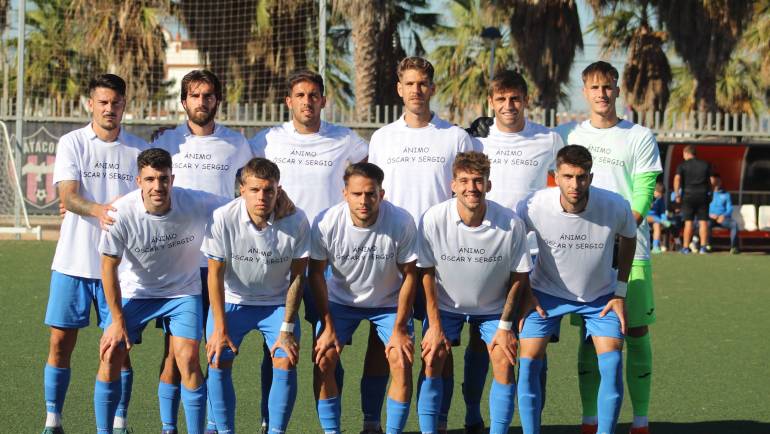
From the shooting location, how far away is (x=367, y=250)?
6.07m

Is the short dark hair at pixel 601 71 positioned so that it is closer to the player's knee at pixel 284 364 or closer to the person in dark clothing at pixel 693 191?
the player's knee at pixel 284 364

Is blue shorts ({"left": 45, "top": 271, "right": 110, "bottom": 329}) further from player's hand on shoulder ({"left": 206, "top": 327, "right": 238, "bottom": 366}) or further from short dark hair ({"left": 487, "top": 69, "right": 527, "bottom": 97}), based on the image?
short dark hair ({"left": 487, "top": 69, "right": 527, "bottom": 97})

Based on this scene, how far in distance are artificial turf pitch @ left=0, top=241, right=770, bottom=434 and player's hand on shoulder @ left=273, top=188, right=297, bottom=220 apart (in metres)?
1.33

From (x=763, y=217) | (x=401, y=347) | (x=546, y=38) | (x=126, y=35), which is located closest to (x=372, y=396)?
(x=401, y=347)

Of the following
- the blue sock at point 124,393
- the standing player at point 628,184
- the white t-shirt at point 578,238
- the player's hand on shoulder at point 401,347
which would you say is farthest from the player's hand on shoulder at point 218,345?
the standing player at point 628,184

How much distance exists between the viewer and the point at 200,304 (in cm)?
617

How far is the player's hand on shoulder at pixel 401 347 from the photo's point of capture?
5.98 meters

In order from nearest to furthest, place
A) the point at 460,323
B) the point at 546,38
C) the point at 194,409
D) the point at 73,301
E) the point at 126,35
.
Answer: the point at 194,409
the point at 460,323
the point at 73,301
the point at 546,38
the point at 126,35

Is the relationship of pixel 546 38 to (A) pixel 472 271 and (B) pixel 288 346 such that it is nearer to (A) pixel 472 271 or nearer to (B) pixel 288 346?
(A) pixel 472 271

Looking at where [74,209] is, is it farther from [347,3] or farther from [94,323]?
[347,3]

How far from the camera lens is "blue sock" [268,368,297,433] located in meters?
5.88

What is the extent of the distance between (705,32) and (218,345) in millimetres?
21842

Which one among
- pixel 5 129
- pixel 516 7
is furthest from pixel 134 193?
pixel 516 7

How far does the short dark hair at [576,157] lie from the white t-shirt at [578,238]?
252mm
